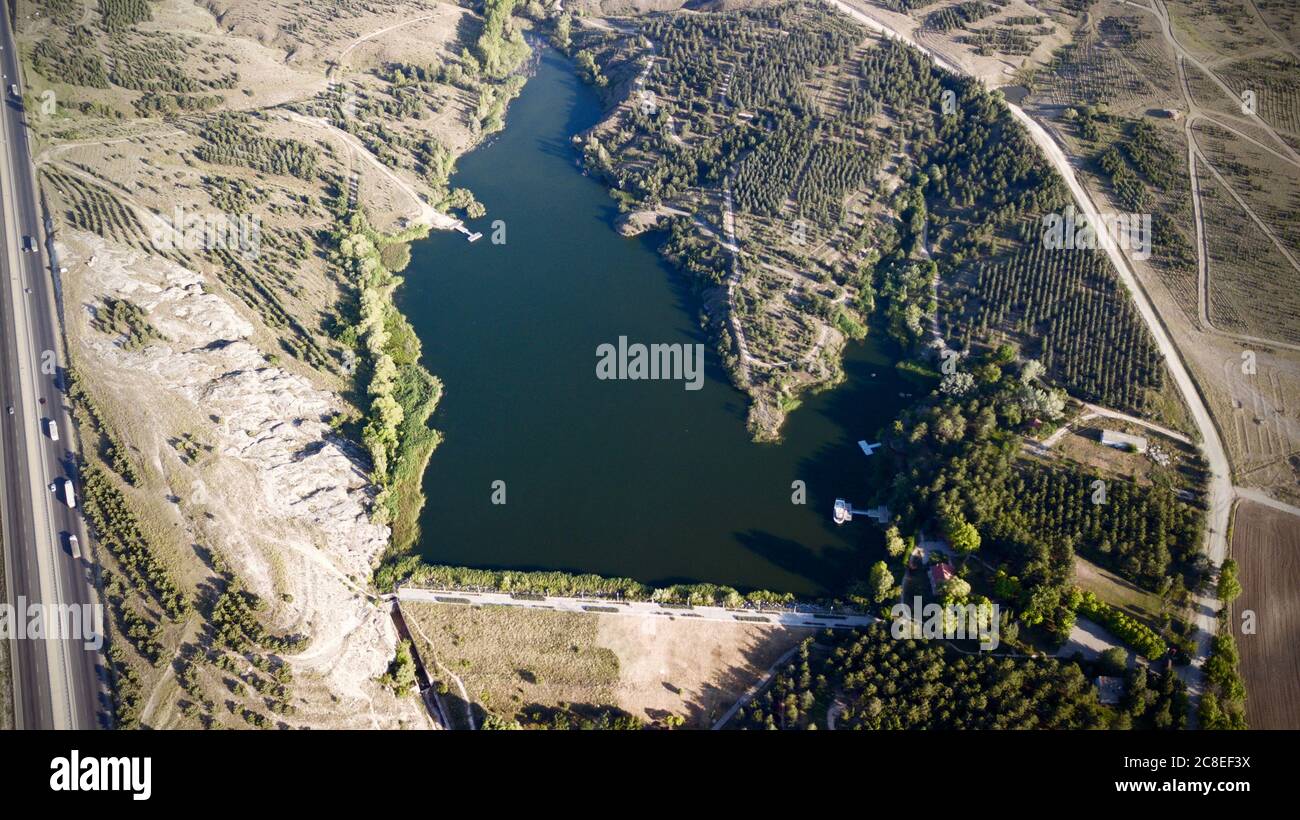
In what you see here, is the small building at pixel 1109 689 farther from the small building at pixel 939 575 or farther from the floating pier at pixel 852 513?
the floating pier at pixel 852 513

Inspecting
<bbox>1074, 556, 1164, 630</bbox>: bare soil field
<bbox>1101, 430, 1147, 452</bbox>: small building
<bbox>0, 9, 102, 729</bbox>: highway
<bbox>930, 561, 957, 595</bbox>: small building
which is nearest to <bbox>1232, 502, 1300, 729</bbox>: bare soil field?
<bbox>1074, 556, 1164, 630</bbox>: bare soil field

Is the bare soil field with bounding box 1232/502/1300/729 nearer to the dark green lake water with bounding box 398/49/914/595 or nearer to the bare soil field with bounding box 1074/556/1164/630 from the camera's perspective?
the bare soil field with bounding box 1074/556/1164/630

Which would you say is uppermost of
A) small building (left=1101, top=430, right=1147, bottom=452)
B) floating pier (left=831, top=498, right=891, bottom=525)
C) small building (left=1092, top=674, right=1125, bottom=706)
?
small building (left=1101, top=430, right=1147, bottom=452)

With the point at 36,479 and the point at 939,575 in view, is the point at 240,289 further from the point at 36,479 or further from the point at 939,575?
the point at 939,575

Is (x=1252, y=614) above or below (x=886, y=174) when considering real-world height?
below

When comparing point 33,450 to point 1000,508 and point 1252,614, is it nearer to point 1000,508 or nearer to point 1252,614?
point 1000,508

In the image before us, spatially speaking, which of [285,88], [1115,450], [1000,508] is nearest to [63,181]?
[285,88]
